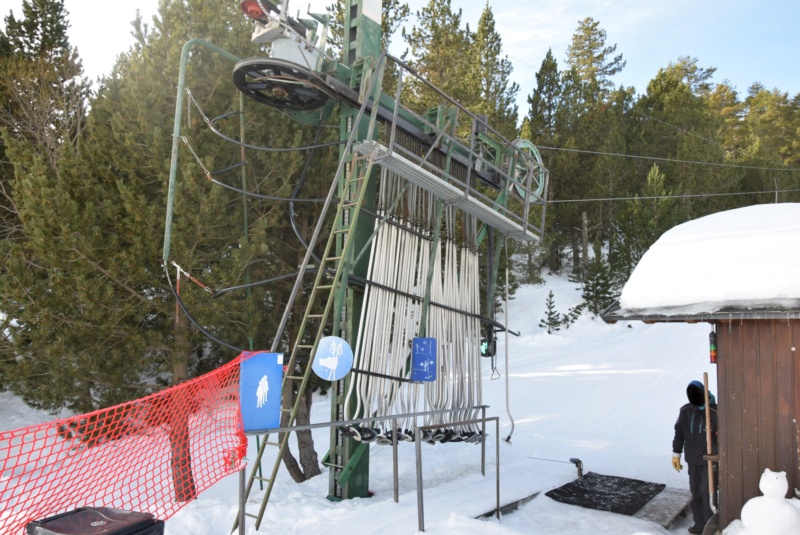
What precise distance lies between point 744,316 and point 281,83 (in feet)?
16.7

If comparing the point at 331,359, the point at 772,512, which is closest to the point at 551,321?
the point at 331,359

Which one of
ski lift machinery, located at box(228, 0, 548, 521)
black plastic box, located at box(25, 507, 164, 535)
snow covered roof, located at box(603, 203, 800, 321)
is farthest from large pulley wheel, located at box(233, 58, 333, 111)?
black plastic box, located at box(25, 507, 164, 535)

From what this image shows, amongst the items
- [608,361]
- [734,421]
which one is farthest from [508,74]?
[734,421]

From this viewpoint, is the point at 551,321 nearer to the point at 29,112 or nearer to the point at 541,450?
the point at 541,450

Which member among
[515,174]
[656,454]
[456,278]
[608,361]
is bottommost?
[656,454]

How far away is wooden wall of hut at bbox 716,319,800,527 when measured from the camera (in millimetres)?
4633

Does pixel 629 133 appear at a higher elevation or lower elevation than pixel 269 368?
higher

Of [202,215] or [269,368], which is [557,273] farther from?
[269,368]

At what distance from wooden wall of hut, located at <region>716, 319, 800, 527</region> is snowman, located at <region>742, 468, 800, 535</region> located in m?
0.43

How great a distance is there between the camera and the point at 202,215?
7.19 m

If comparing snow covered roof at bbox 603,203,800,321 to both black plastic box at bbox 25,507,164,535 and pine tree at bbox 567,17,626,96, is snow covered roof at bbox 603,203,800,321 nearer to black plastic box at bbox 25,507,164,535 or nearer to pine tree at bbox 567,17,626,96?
black plastic box at bbox 25,507,164,535

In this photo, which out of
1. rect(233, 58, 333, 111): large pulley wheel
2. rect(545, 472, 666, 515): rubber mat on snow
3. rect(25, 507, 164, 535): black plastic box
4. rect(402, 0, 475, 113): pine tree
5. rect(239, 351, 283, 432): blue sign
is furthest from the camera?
rect(402, 0, 475, 113): pine tree

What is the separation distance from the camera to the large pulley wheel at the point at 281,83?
20.0ft

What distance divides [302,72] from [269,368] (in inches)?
141
